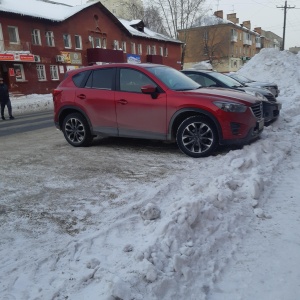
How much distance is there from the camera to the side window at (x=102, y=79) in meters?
6.38

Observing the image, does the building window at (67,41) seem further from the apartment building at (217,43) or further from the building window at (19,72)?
the apartment building at (217,43)

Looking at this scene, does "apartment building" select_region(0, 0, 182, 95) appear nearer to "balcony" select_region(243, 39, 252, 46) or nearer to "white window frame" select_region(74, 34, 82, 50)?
"white window frame" select_region(74, 34, 82, 50)

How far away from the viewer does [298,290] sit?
2412 mm

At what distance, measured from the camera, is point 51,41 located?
101ft

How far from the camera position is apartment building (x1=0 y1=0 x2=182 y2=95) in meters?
26.7

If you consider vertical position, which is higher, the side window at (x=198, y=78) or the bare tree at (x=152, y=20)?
the bare tree at (x=152, y=20)

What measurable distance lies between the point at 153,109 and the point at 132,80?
2.65ft

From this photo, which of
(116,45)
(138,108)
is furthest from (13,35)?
(138,108)

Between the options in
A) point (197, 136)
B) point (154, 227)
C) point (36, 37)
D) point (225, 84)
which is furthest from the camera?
point (36, 37)

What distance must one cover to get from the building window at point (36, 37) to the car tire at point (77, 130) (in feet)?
83.2

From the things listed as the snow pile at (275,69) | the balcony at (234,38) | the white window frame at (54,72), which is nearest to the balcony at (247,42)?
the balcony at (234,38)

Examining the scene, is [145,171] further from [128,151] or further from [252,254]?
[252,254]

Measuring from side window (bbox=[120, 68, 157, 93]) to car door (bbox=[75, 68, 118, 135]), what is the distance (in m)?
0.22

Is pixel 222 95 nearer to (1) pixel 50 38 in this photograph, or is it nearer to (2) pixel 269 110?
(2) pixel 269 110
